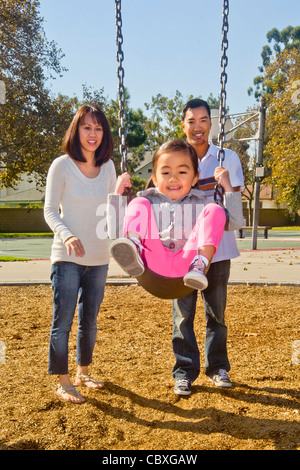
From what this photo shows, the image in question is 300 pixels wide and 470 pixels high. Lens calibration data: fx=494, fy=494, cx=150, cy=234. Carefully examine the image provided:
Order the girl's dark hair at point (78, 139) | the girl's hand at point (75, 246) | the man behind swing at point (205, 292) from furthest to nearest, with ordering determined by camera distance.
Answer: the man behind swing at point (205, 292), the girl's dark hair at point (78, 139), the girl's hand at point (75, 246)

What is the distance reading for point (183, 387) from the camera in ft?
10.3

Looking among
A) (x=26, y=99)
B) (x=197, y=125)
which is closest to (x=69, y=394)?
(x=197, y=125)

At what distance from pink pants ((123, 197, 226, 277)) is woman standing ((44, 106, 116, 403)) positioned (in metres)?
0.38

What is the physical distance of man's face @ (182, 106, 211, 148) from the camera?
318 centimetres

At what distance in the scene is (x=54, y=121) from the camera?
16.8 meters

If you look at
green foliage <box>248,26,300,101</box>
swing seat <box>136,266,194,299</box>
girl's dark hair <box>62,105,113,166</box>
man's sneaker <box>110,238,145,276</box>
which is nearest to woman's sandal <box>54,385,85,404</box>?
swing seat <box>136,266,194,299</box>

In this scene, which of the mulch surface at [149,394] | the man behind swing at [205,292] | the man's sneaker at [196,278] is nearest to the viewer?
the man's sneaker at [196,278]

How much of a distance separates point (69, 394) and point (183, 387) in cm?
72

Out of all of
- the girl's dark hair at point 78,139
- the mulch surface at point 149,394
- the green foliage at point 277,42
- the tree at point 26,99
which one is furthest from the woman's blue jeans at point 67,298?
the green foliage at point 277,42

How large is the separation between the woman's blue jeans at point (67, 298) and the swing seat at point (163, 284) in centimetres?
49

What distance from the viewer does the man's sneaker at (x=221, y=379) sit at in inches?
128

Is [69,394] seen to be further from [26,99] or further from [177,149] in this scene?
[26,99]

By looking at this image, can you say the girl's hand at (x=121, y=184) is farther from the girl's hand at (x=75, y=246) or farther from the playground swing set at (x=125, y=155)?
the girl's hand at (x=75, y=246)

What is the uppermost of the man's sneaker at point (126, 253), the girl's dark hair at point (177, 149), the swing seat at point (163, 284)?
the girl's dark hair at point (177, 149)
